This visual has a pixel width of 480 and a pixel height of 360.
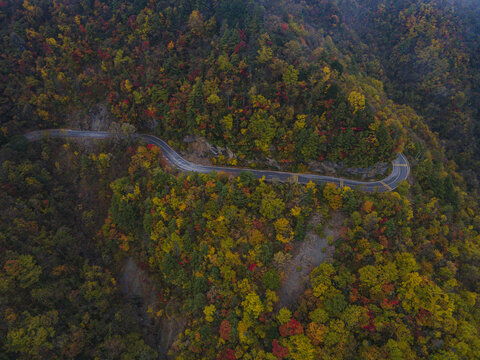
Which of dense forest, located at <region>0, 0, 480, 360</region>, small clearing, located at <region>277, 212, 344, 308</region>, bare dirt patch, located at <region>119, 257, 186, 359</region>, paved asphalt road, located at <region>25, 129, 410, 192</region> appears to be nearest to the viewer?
dense forest, located at <region>0, 0, 480, 360</region>

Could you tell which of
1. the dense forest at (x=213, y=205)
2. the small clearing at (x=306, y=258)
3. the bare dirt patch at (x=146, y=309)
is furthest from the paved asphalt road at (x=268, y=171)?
the bare dirt patch at (x=146, y=309)

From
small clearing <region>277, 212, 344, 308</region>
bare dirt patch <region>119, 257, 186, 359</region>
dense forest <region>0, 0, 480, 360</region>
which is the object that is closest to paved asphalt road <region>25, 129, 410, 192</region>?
dense forest <region>0, 0, 480, 360</region>

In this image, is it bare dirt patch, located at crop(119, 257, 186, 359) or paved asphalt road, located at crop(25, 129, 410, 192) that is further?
paved asphalt road, located at crop(25, 129, 410, 192)

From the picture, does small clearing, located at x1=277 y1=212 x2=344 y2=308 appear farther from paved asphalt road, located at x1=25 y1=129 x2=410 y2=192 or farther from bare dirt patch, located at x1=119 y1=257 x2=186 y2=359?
bare dirt patch, located at x1=119 y1=257 x2=186 y2=359

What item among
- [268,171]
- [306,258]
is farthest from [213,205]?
[306,258]

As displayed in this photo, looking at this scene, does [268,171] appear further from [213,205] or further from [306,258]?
[306,258]

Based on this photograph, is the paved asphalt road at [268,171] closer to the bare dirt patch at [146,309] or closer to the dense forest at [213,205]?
the dense forest at [213,205]

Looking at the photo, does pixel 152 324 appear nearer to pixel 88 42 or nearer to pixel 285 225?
pixel 285 225
